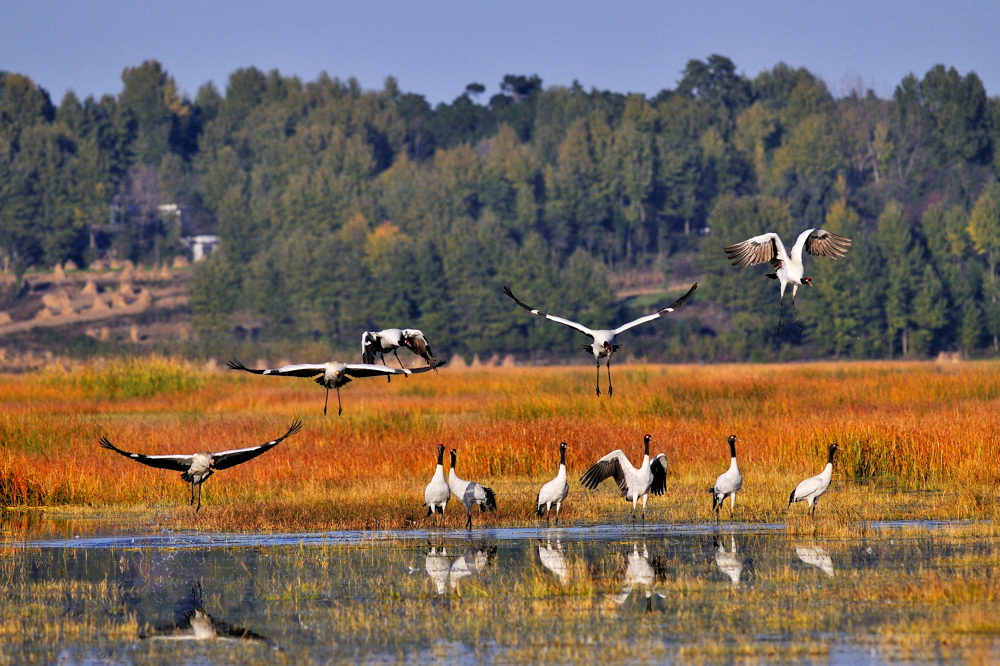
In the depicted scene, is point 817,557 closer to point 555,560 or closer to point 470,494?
point 555,560

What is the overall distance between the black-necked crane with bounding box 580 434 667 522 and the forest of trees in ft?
265

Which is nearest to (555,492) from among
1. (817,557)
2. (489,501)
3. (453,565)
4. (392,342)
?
(489,501)

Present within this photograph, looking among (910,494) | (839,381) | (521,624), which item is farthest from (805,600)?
(839,381)

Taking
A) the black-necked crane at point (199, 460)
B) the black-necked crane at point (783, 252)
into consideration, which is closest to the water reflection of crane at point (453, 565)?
the black-necked crane at point (199, 460)

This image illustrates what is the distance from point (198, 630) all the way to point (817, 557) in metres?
6.51

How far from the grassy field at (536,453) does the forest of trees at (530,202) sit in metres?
63.7

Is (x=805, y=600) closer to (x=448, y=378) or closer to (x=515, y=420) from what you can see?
(x=515, y=420)

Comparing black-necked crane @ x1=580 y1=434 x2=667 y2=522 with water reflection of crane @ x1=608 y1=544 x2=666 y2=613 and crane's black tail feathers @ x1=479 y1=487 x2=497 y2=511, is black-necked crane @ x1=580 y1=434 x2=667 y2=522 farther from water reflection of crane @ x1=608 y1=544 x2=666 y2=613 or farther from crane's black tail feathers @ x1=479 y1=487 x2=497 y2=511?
water reflection of crane @ x1=608 y1=544 x2=666 y2=613

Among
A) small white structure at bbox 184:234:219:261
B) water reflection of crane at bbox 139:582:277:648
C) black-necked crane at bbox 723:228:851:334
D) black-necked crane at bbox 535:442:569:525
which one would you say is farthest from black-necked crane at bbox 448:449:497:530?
small white structure at bbox 184:234:219:261

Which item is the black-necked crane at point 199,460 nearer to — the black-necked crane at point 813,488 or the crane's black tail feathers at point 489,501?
the crane's black tail feathers at point 489,501

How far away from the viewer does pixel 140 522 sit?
69.3 feet

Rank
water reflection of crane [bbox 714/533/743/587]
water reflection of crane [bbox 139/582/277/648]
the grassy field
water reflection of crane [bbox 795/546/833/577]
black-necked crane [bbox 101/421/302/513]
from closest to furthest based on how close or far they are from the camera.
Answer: water reflection of crane [bbox 139/582/277/648] → water reflection of crane [bbox 714/533/743/587] → water reflection of crane [bbox 795/546/833/577] → black-necked crane [bbox 101/421/302/513] → the grassy field

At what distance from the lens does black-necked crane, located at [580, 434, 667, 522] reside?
783 inches

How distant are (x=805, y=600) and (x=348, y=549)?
18.9 feet
